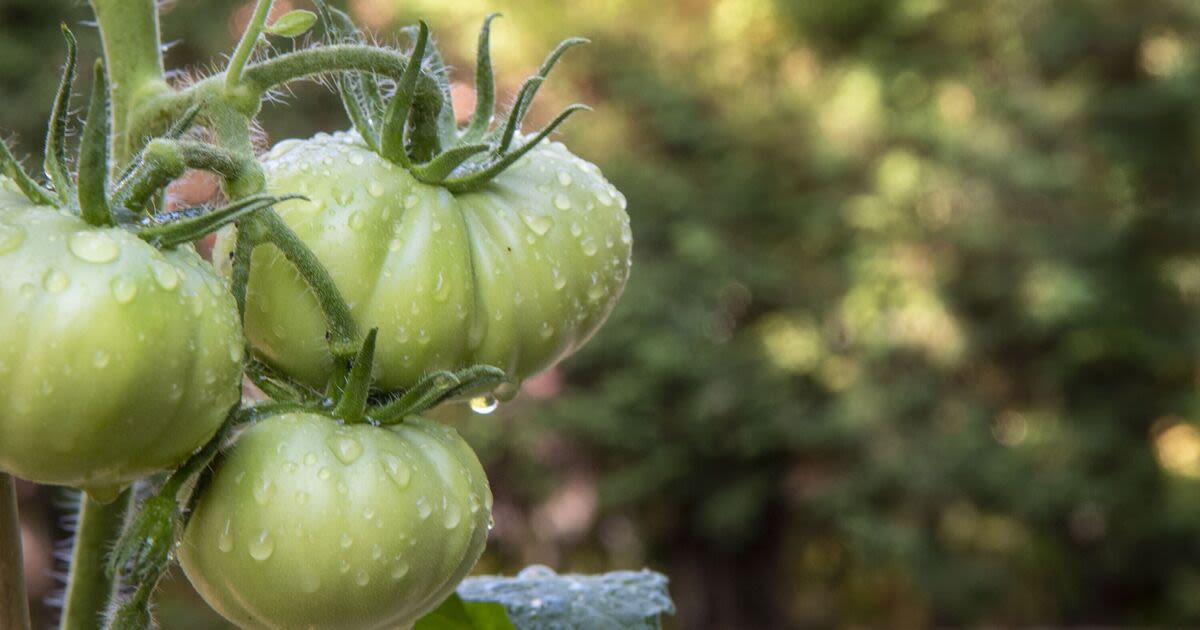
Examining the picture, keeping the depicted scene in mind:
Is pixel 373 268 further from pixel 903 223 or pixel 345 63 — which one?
pixel 903 223

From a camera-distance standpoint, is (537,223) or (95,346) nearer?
(95,346)

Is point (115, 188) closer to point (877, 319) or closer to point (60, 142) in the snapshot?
point (60, 142)

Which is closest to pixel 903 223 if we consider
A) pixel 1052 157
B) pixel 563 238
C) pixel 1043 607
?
pixel 1052 157

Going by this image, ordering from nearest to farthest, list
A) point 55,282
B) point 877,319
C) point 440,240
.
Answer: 1. point 55,282
2. point 440,240
3. point 877,319

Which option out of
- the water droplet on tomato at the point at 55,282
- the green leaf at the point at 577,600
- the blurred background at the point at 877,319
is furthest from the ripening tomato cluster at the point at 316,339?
the blurred background at the point at 877,319

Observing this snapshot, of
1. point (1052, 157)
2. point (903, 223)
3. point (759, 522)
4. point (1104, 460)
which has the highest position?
point (1052, 157)

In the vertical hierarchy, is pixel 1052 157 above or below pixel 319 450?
above

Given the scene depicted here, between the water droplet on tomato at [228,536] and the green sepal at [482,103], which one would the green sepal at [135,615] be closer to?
the water droplet on tomato at [228,536]

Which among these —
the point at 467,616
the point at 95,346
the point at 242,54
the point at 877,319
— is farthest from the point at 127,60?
the point at 877,319
